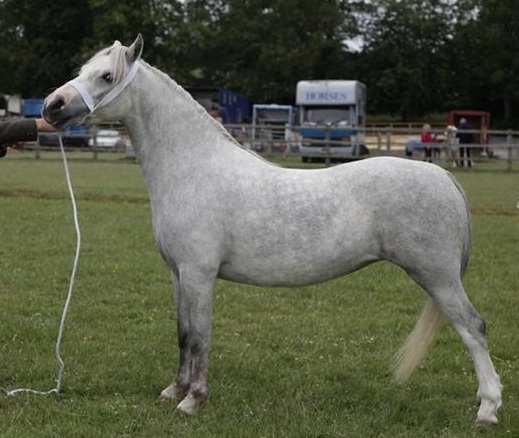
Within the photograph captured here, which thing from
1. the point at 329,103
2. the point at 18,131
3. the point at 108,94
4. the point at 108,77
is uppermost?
the point at 108,77

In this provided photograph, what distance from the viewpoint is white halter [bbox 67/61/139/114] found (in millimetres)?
4578

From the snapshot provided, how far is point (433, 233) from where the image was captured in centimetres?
461

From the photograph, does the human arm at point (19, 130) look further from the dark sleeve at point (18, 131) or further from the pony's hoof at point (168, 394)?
the pony's hoof at point (168, 394)

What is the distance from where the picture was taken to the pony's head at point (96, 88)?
14.9ft

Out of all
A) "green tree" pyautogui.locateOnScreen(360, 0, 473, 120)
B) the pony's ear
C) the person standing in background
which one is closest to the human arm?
the pony's ear

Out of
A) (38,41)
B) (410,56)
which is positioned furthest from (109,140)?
(410,56)

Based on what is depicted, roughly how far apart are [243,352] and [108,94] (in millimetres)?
2510

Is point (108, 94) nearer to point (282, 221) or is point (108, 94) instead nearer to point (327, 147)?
point (282, 221)

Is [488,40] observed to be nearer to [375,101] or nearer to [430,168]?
[375,101]

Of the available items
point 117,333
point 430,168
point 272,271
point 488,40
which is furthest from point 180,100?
point 488,40

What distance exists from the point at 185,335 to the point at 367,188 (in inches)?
62.7

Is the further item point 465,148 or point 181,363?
point 465,148

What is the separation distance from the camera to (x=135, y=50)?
15.2 ft

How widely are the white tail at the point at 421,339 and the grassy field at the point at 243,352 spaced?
0.27 m
